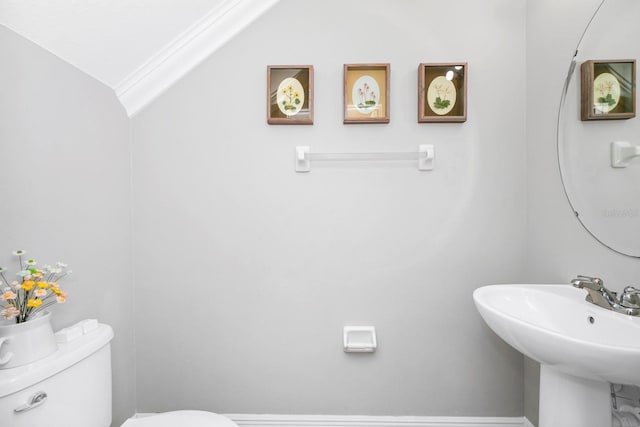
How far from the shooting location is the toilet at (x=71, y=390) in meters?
0.86

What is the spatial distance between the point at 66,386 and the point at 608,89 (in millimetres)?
2050

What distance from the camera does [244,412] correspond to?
1547mm

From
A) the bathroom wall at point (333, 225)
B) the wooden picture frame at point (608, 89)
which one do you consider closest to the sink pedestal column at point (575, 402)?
the bathroom wall at point (333, 225)

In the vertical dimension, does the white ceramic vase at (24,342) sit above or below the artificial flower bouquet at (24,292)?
below

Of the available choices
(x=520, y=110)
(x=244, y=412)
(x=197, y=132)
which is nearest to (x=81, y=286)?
(x=197, y=132)

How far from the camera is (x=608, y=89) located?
1.09 metres

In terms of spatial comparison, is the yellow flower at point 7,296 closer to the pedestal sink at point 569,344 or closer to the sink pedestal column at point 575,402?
the pedestal sink at point 569,344

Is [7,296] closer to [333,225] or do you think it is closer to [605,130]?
[333,225]

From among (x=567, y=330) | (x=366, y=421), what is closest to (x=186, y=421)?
(x=366, y=421)

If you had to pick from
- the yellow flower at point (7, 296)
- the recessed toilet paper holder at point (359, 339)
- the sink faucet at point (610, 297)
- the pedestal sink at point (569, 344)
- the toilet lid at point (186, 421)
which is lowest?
the toilet lid at point (186, 421)

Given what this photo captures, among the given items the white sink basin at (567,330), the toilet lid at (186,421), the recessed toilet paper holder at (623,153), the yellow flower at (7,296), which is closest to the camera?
the white sink basin at (567,330)

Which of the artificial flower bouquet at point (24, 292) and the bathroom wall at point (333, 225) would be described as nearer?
the artificial flower bouquet at point (24, 292)

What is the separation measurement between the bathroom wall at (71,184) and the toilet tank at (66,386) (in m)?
0.17

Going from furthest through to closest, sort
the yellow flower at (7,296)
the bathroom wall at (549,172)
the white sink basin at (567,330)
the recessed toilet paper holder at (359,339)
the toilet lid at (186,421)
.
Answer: the recessed toilet paper holder at (359,339), the bathroom wall at (549,172), the toilet lid at (186,421), the yellow flower at (7,296), the white sink basin at (567,330)
